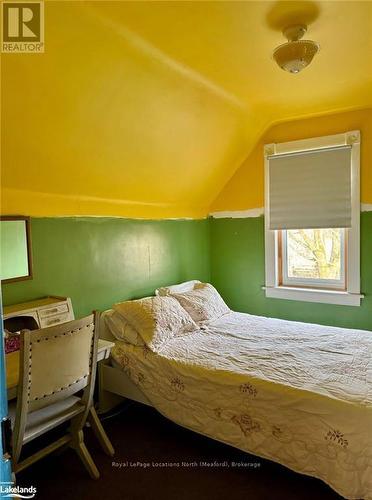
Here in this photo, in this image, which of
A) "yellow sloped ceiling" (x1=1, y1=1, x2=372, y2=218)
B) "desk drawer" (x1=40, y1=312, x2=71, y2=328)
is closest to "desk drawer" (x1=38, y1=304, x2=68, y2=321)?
→ "desk drawer" (x1=40, y1=312, x2=71, y2=328)

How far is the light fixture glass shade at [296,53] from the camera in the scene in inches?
70.9

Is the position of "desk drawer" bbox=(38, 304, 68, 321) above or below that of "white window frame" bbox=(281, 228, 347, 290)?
below

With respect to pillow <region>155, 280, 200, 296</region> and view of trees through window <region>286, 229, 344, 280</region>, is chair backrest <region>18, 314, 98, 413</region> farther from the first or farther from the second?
view of trees through window <region>286, 229, 344, 280</region>

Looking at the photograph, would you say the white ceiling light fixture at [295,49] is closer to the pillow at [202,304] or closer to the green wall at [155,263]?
the green wall at [155,263]

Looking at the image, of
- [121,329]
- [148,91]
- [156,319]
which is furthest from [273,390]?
[148,91]

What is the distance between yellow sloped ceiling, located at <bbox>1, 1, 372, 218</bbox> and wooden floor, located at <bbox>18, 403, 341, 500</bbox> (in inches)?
61.6

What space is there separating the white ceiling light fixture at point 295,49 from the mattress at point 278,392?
1.71 meters

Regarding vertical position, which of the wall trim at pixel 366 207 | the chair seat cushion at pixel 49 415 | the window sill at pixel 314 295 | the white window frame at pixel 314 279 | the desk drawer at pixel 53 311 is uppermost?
the wall trim at pixel 366 207

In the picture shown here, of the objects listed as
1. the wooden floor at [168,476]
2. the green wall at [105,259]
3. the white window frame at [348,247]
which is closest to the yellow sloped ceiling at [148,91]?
the green wall at [105,259]

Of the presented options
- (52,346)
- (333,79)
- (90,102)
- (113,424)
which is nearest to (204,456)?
(113,424)

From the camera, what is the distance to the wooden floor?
1.77m

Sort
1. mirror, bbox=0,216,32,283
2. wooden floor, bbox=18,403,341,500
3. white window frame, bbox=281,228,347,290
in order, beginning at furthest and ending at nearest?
white window frame, bbox=281,228,347,290
mirror, bbox=0,216,32,283
wooden floor, bbox=18,403,341,500
